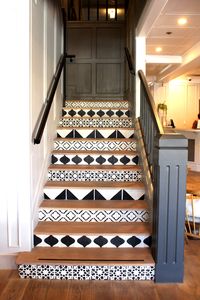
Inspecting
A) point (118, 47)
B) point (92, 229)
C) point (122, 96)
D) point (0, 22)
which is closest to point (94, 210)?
point (92, 229)

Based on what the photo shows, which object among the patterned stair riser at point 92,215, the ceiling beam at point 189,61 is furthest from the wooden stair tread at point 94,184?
the ceiling beam at point 189,61

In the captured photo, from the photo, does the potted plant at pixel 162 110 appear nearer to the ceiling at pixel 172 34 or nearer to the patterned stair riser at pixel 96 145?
the ceiling at pixel 172 34

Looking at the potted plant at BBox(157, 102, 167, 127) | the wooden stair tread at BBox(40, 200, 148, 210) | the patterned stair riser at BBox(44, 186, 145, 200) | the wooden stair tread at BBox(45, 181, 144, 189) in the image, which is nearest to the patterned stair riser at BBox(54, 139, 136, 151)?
the wooden stair tread at BBox(45, 181, 144, 189)

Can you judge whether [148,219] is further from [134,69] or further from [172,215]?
[134,69]

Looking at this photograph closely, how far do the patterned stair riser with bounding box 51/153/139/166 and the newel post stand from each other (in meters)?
1.34

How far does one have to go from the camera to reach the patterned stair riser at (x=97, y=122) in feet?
15.1

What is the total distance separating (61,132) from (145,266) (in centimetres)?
237

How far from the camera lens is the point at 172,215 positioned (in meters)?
2.47

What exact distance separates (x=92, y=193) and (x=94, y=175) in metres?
0.34

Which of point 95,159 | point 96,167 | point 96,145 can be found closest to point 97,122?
point 96,145

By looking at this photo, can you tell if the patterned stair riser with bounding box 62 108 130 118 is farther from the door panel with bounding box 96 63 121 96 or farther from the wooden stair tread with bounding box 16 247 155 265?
the wooden stair tread with bounding box 16 247 155 265

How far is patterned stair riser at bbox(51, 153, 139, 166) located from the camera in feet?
12.6

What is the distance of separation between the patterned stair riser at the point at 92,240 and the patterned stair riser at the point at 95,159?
123cm

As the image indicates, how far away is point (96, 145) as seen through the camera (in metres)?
4.09
